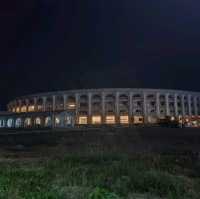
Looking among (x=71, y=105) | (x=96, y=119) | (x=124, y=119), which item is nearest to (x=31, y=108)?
(x=71, y=105)

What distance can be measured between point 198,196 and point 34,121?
66171mm

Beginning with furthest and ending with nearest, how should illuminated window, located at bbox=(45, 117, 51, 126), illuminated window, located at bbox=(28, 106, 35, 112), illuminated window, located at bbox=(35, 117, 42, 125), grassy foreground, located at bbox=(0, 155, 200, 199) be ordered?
illuminated window, located at bbox=(28, 106, 35, 112) < illuminated window, located at bbox=(35, 117, 42, 125) < illuminated window, located at bbox=(45, 117, 51, 126) < grassy foreground, located at bbox=(0, 155, 200, 199)

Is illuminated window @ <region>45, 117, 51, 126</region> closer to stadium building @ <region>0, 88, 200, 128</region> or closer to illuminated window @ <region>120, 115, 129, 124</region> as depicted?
stadium building @ <region>0, 88, 200, 128</region>

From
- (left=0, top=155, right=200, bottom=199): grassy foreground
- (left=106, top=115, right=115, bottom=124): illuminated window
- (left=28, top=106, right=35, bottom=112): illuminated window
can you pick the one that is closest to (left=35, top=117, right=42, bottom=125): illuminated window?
(left=28, top=106, right=35, bottom=112): illuminated window

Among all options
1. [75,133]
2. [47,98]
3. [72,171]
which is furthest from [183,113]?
[72,171]

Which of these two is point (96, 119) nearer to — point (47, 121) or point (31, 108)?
point (47, 121)

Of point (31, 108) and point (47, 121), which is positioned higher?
point (31, 108)

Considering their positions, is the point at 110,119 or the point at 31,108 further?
the point at 31,108

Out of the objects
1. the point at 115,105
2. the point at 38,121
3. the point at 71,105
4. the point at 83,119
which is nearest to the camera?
the point at 38,121

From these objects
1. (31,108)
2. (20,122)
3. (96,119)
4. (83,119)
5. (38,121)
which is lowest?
(20,122)

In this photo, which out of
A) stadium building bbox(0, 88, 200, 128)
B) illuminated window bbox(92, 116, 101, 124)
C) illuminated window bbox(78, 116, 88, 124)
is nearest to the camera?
illuminated window bbox(92, 116, 101, 124)

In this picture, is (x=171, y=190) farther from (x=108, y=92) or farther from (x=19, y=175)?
(x=108, y=92)

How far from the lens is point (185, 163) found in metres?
17.6

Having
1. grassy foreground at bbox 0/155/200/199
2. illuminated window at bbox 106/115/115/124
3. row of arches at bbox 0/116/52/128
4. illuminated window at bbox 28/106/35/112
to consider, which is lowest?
grassy foreground at bbox 0/155/200/199
